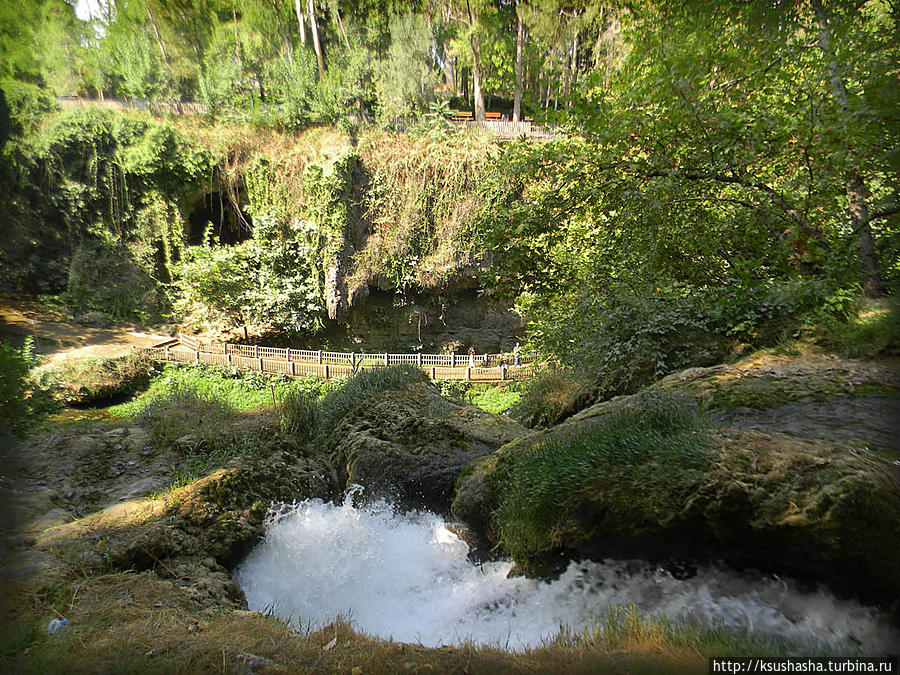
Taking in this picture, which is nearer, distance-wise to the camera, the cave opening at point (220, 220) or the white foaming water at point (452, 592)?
the white foaming water at point (452, 592)

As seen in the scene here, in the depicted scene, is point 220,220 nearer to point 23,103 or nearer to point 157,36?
point 157,36

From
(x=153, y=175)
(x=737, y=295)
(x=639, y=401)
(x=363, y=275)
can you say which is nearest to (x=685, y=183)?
(x=737, y=295)

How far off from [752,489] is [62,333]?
7.52m

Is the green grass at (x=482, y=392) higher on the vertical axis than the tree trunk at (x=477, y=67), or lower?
lower

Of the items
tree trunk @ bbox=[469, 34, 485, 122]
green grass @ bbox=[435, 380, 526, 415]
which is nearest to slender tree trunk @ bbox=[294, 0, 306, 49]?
tree trunk @ bbox=[469, 34, 485, 122]

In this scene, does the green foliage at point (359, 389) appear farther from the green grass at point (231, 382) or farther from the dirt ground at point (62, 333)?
the dirt ground at point (62, 333)

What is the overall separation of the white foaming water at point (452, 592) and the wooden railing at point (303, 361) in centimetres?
467

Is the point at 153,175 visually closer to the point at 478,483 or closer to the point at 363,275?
the point at 363,275

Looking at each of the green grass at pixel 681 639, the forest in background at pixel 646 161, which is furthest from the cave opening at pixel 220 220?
the green grass at pixel 681 639

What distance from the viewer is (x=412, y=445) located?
397cm

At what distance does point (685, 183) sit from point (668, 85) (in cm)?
70

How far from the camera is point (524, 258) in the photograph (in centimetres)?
375

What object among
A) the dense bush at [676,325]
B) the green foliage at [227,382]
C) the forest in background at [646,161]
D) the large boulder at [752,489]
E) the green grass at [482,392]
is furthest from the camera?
the green grass at [482,392]

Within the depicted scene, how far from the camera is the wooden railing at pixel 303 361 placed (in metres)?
8.58
